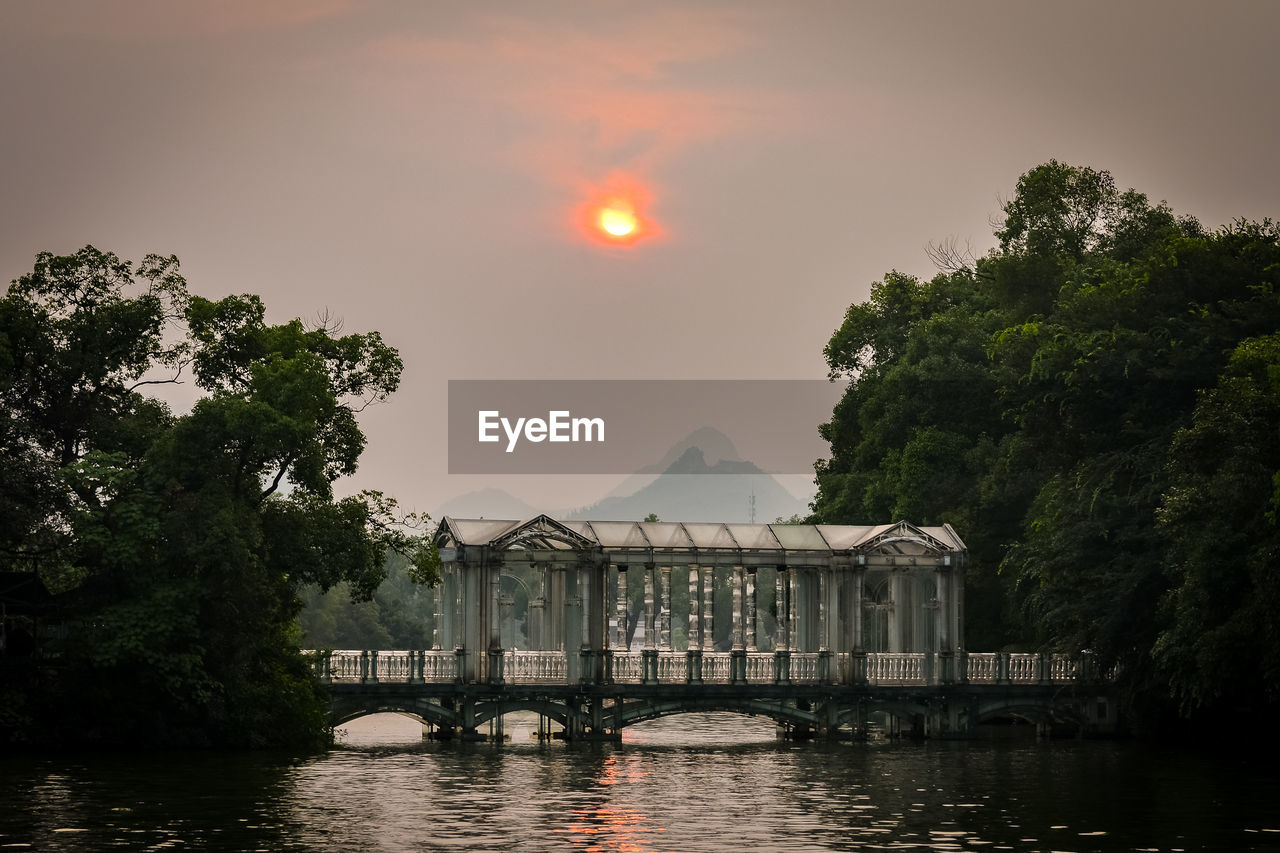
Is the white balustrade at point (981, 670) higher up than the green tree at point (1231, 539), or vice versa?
the green tree at point (1231, 539)

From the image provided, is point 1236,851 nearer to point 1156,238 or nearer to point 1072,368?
point 1072,368

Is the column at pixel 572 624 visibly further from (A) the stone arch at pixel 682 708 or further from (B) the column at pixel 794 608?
(B) the column at pixel 794 608

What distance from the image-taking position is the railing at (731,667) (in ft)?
163

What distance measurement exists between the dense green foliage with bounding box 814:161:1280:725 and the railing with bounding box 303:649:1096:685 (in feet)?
4.35

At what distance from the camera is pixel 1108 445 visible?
2124 inches

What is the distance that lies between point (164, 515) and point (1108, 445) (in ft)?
86.0

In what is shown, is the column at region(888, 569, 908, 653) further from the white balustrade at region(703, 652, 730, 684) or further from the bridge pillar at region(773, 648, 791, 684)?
the white balustrade at region(703, 652, 730, 684)

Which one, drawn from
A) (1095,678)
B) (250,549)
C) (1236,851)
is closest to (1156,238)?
(1095,678)

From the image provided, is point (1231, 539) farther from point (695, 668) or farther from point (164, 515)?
point (164, 515)

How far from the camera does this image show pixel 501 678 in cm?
5019

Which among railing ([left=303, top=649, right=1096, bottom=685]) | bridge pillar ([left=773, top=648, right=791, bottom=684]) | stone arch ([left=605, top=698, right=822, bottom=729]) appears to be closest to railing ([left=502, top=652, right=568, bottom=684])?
railing ([left=303, top=649, right=1096, bottom=685])

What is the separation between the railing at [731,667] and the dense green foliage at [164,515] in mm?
1902

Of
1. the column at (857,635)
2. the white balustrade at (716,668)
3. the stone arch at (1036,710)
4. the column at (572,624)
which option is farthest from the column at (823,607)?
the column at (572,624)

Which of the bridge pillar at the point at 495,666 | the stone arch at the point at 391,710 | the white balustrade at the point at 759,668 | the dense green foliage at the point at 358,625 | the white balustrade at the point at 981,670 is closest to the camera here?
the stone arch at the point at 391,710
